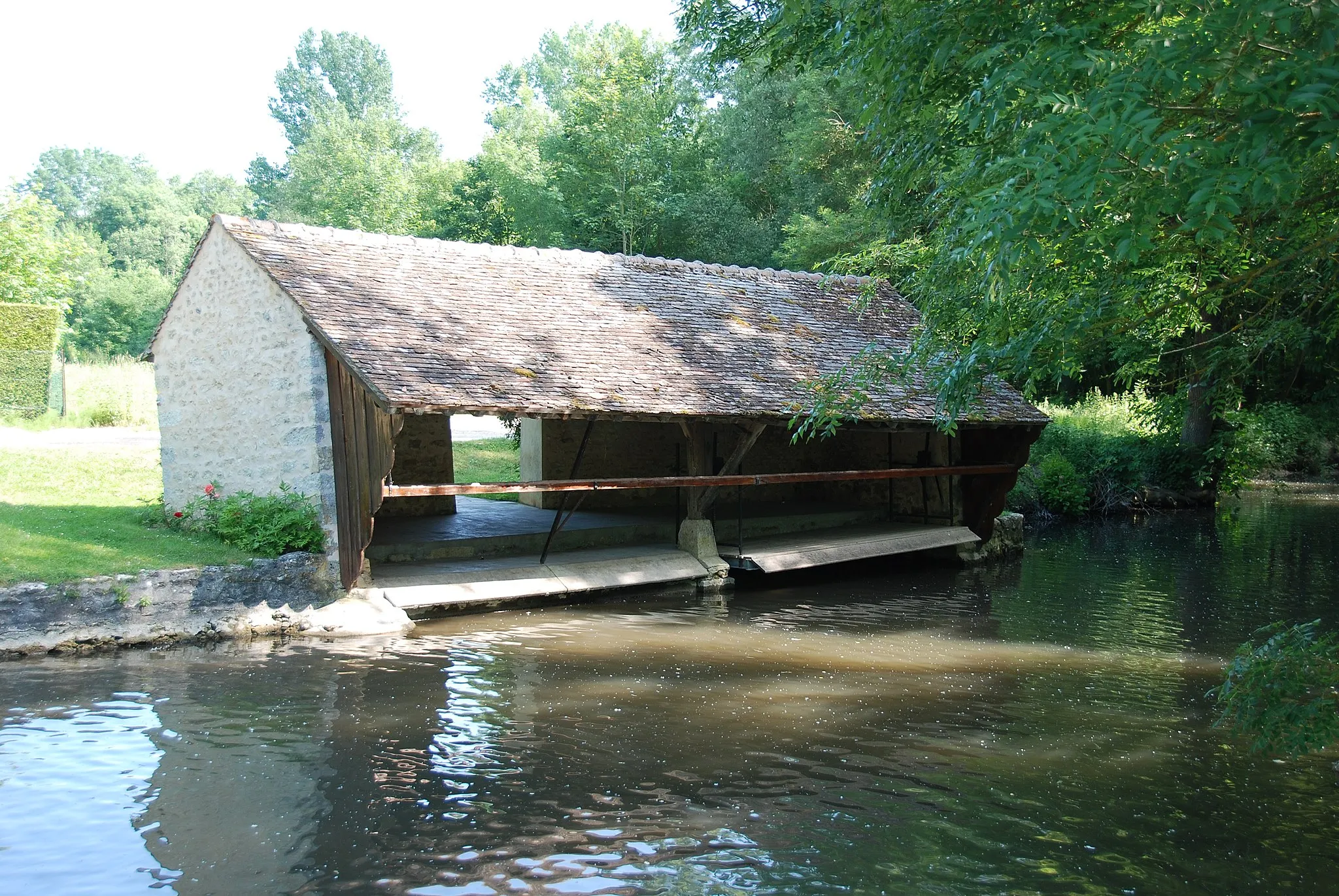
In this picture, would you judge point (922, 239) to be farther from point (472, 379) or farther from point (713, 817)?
point (713, 817)

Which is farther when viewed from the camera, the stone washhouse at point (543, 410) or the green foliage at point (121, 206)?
the green foliage at point (121, 206)

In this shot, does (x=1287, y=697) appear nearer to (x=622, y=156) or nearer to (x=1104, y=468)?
(x=1104, y=468)

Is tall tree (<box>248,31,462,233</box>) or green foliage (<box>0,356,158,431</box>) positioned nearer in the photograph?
green foliage (<box>0,356,158,431</box>)

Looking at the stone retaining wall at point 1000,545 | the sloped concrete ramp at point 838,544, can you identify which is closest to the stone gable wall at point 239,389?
the sloped concrete ramp at point 838,544

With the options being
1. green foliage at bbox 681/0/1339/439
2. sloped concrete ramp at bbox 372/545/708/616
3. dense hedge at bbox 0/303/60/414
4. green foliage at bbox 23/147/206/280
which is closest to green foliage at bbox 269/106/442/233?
green foliage at bbox 23/147/206/280

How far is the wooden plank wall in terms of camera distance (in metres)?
8.02

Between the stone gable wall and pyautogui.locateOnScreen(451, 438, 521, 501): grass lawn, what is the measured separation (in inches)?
177

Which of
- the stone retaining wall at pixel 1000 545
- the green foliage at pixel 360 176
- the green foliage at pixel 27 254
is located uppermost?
the green foliage at pixel 360 176

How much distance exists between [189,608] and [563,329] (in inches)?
174

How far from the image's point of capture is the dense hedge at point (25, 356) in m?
15.8

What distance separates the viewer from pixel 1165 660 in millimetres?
7797

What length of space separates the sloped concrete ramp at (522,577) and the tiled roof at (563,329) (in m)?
1.78

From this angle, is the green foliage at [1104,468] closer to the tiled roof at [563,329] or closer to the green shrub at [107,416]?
the tiled roof at [563,329]

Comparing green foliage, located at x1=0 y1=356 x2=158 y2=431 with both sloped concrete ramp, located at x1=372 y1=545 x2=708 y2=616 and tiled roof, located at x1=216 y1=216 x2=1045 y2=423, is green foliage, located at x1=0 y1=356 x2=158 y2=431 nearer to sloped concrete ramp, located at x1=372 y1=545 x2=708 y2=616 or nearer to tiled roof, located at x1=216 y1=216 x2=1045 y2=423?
tiled roof, located at x1=216 y1=216 x2=1045 y2=423
